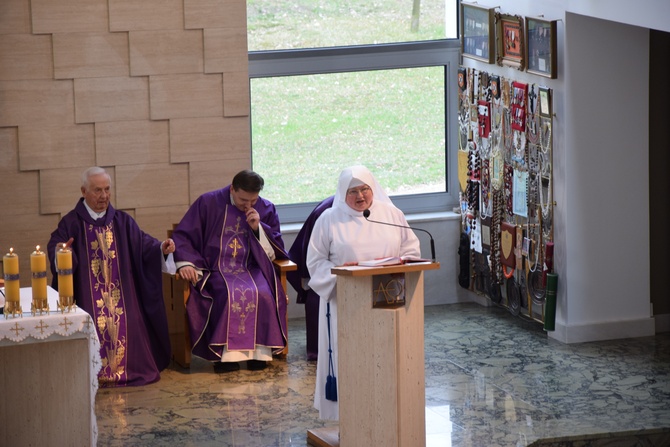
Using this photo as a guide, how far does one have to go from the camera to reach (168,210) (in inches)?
320

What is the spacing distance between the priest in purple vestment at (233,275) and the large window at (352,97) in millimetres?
1310

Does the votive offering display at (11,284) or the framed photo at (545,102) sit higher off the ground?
the framed photo at (545,102)

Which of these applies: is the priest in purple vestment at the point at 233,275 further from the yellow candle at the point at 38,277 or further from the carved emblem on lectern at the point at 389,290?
the carved emblem on lectern at the point at 389,290

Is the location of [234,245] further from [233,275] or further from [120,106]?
[120,106]

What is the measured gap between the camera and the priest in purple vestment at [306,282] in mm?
7718

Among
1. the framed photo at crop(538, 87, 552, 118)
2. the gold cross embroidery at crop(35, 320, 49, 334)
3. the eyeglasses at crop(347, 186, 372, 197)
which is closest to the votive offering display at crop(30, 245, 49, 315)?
the gold cross embroidery at crop(35, 320, 49, 334)

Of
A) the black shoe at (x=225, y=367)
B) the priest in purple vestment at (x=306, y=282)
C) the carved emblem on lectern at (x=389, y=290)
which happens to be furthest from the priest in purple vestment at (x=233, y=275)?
the carved emblem on lectern at (x=389, y=290)

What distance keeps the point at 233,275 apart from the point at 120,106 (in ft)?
4.50

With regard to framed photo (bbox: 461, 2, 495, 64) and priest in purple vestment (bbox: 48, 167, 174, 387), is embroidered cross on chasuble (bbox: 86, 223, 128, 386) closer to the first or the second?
priest in purple vestment (bbox: 48, 167, 174, 387)

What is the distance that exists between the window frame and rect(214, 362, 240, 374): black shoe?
5.92 feet

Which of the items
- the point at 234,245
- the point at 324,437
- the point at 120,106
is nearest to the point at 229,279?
the point at 234,245

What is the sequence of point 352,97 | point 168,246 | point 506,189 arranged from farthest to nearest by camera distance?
point 352,97
point 506,189
point 168,246

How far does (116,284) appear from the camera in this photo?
24.0 feet

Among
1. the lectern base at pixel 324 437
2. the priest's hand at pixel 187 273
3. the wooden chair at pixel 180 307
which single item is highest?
the priest's hand at pixel 187 273
